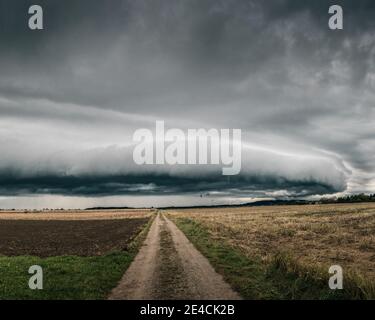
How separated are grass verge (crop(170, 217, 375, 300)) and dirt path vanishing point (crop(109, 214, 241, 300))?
0.70 metres

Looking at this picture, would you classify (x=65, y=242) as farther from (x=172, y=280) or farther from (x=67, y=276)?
(x=172, y=280)

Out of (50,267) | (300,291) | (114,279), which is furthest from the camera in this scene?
(50,267)

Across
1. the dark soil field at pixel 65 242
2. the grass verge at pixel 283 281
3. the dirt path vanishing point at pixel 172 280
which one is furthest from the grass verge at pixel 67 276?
the grass verge at pixel 283 281

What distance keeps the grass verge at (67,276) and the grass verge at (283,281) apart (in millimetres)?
5416

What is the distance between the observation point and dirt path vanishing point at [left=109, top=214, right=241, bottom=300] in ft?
45.4

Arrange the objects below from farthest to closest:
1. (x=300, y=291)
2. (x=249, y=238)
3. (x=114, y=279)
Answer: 1. (x=249, y=238)
2. (x=114, y=279)
3. (x=300, y=291)

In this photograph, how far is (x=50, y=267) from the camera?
20484mm

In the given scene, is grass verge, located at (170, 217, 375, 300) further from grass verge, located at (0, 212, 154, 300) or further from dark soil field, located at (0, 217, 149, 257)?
dark soil field, located at (0, 217, 149, 257)

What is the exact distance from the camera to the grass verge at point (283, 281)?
12.9 meters

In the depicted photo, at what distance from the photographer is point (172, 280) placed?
1656 centimetres

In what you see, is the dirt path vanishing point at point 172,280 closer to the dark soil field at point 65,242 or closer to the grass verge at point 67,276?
the grass verge at point 67,276
